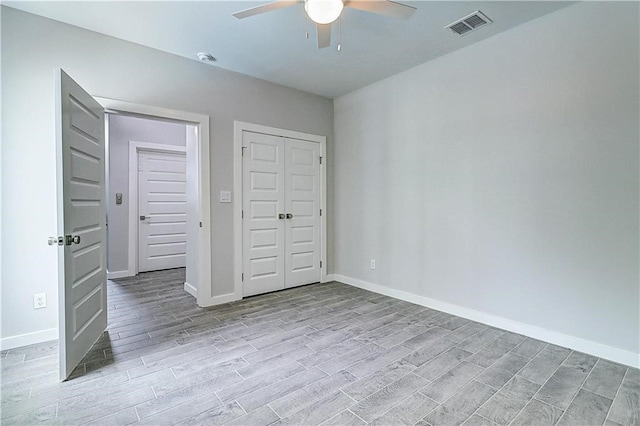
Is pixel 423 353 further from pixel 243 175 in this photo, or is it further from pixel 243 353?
pixel 243 175

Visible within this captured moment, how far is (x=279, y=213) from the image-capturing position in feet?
13.5

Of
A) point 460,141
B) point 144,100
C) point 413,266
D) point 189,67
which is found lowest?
point 413,266

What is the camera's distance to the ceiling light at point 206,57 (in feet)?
10.5

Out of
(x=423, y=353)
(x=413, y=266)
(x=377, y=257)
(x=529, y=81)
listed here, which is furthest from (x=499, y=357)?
(x=529, y=81)

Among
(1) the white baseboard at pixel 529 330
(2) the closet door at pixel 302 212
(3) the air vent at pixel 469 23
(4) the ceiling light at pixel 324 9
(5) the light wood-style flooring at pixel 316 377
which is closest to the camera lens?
(5) the light wood-style flooring at pixel 316 377

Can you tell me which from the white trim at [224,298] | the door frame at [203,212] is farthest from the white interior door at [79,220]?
the white trim at [224,298]

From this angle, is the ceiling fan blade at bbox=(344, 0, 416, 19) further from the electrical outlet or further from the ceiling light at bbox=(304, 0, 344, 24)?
the electrical outlet

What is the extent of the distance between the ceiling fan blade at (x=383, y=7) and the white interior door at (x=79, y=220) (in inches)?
79.1

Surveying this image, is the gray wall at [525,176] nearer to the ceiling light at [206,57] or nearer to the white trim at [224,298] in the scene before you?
the white trim at [224,298]

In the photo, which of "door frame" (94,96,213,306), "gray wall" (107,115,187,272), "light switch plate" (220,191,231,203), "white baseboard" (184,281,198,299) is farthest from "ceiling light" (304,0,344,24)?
"gray wall" (107,115,187,272)

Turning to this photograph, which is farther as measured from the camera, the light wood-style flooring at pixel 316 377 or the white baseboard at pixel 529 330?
the white baseboard at pixel 529 330

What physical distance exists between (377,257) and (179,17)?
3.33m

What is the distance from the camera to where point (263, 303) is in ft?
11.9

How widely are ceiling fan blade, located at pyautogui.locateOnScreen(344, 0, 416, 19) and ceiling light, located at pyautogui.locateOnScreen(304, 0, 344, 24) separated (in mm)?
183
